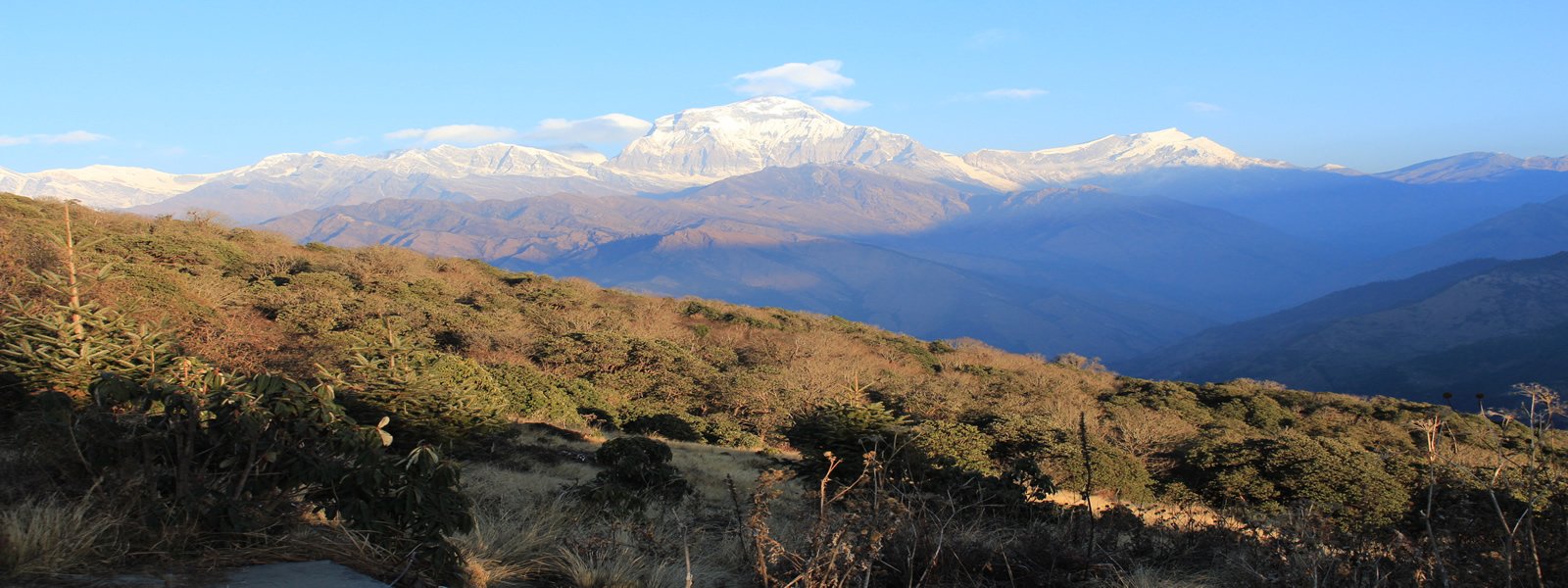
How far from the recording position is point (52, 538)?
360 cm

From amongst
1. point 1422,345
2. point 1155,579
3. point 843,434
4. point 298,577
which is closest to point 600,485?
point 843,434

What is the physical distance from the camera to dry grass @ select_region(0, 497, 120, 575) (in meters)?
3.46

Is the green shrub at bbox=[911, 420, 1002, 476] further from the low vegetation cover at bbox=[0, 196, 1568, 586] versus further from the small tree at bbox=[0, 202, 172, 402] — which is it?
the small tree at bbox=[0, 202, 172, 402]

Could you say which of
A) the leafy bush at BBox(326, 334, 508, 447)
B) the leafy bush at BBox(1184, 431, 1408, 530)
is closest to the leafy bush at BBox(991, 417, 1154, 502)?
the leafy bush at BBox(1184, 431, 1408, 530)

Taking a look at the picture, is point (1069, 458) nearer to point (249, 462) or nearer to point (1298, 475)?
point (1298, 475)

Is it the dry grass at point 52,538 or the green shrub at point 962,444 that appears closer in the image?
the dry grass at point 52,538

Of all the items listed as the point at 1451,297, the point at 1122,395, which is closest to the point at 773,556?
the point at 1122,395

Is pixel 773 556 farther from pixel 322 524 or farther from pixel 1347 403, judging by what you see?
pixel 1347 403

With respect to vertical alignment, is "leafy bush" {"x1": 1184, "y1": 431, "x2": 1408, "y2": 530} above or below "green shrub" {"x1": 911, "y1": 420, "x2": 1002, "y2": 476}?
below

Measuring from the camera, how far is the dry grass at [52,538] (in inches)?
136

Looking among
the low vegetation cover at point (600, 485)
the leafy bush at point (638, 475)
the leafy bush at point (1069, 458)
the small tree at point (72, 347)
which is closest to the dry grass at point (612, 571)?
the low vegetation cover at point (600, 485)

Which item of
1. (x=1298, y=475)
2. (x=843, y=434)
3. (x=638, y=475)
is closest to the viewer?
(x=843, y=434)

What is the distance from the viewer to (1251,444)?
16688 millimetres

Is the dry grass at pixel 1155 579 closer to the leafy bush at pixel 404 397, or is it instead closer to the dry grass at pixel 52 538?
the dry grass at pixel 52 538
